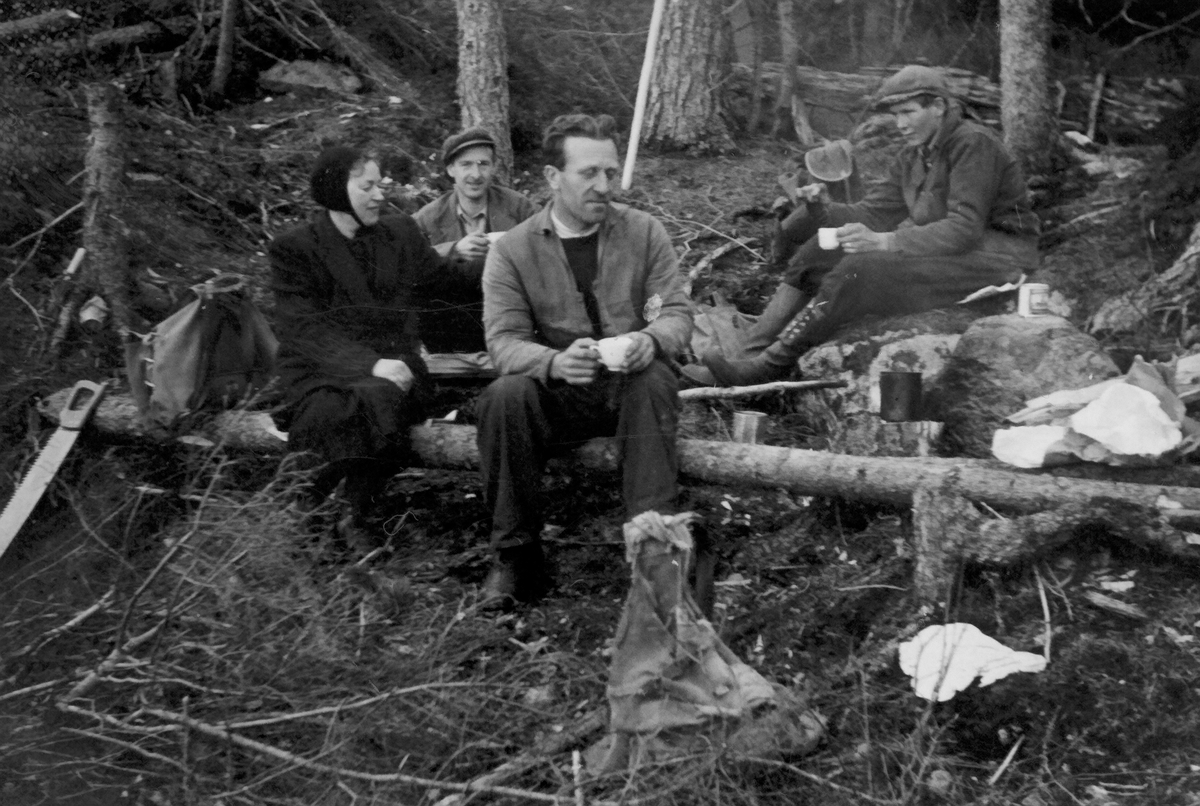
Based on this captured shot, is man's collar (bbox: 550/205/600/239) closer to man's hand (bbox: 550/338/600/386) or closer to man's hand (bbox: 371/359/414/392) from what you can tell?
man's hand (bbox: 550/338/600/386)

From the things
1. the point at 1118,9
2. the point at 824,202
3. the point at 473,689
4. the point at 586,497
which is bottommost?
the point at 586,497

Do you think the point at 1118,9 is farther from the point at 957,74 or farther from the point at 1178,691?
the point at 1178,691

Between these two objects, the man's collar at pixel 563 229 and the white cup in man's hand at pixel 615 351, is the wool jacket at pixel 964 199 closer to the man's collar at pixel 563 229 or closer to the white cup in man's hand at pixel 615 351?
the man's collar at pixel 563 229

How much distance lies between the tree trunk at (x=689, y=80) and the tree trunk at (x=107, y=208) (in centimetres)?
281

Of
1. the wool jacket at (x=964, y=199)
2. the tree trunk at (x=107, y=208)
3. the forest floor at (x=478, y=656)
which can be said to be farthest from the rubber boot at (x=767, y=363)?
the tree trunk at (x=107, y=208)

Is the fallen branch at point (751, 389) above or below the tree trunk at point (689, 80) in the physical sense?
below

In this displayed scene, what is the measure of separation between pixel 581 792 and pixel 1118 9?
691 centimetres

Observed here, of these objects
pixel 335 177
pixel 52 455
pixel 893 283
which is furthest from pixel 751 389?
pixel 52 455

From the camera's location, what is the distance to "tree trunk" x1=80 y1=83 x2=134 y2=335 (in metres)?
6.06

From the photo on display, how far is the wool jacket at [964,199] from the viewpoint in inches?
225

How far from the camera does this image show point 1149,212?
645 cm

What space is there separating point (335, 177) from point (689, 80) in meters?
2.90

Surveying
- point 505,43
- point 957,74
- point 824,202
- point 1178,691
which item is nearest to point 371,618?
point 1178,691

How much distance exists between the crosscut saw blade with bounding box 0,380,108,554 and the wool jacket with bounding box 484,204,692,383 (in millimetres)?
1898
